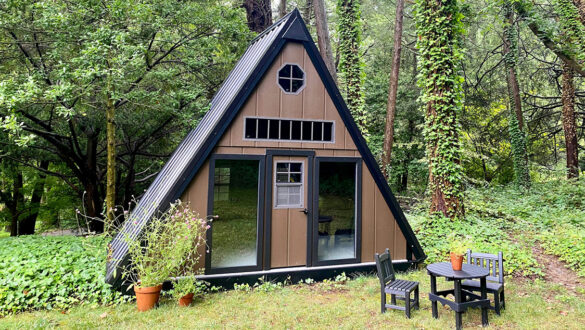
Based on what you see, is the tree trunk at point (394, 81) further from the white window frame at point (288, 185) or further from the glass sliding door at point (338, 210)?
the white window frame at point (288, 185)

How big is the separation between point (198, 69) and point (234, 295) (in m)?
5.93

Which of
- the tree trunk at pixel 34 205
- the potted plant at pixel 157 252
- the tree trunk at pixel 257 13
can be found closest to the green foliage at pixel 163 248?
the potted plant at pixel 157 252

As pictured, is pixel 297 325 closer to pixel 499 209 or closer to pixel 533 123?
pixel 499 209

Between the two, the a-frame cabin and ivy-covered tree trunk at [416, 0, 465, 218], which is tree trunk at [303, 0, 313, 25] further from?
the a-frame cabin

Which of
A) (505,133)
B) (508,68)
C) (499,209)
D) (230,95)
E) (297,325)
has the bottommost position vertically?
(297,325)

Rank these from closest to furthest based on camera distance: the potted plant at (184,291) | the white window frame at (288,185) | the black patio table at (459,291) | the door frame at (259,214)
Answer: the black patio table at (459,291) < the potted plant at (184,291) < the door frame at (259,214) < the white window frame at (288,185)

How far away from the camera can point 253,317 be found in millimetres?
3869

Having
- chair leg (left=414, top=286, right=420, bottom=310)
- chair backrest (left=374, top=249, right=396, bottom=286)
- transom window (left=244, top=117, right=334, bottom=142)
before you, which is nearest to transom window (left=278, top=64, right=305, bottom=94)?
transom window (left=244, top=117, right=334, bottom=142)

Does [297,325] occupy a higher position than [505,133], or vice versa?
[505,133]

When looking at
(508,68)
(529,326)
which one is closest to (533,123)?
(508,68)

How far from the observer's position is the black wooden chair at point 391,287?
12.7ft

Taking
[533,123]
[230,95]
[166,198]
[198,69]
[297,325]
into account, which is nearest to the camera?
[297,325]

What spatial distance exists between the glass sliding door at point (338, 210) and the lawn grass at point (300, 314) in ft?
2.87

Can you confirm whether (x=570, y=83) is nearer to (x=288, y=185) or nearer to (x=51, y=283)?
(x=288, y=185)
